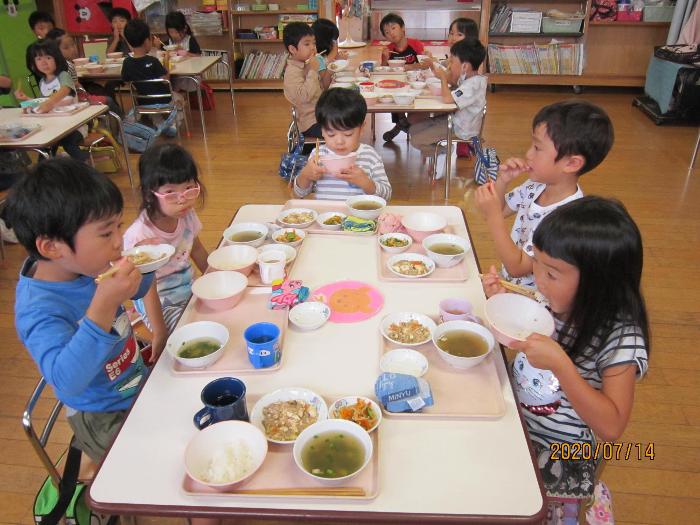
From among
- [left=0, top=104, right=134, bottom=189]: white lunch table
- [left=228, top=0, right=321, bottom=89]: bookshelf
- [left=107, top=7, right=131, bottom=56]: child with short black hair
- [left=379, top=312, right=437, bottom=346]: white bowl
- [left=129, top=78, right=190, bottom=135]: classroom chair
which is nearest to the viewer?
[left=379, top=312, right=437, bottom=346]: white bowl

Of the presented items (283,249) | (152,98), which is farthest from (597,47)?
(283,249)

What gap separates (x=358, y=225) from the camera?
1.88 m

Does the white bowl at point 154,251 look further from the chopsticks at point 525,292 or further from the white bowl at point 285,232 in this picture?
the chopsticks at point 525,292

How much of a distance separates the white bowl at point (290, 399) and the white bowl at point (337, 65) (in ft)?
12.0

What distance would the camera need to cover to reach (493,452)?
1.04 meters

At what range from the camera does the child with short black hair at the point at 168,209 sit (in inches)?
67.7

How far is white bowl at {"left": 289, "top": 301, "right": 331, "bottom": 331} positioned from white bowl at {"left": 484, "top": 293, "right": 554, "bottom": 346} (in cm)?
42

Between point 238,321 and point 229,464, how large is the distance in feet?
1.61

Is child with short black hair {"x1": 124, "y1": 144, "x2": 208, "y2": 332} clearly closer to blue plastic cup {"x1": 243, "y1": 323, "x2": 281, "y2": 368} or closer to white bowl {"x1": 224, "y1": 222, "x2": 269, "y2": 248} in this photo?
white bowl {"x1": 224, "y1": 222, "x2": 269, "y2": 248}

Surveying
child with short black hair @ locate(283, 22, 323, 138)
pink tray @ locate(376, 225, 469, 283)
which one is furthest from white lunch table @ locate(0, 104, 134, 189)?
pink tray @ locate(376, 225, 469, 283)

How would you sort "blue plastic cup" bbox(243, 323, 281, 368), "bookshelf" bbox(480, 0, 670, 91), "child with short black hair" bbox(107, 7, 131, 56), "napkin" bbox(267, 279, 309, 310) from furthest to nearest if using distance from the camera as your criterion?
1. "bookshelf" bbox(480, 0, 670, 91)
2. "child with short black hair" bbox(107, 7, 131, 56)
3. "napkin" bbox(267, 279, 309, 310)
4. "blue plastic cup" bbox(243, 323, 281, 368)

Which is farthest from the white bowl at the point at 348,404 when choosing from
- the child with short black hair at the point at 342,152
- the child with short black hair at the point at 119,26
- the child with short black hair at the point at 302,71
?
the child with short black hair at the point at 119,26

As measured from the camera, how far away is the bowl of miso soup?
124 centimetres

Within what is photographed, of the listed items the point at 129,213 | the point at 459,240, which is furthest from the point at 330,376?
the point at 129,213
